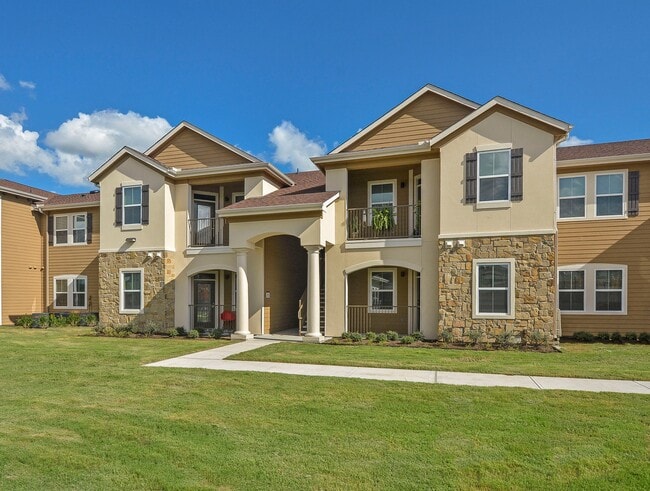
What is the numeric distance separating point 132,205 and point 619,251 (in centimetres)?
1783

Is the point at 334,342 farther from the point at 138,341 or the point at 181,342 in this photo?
the point at 138,341

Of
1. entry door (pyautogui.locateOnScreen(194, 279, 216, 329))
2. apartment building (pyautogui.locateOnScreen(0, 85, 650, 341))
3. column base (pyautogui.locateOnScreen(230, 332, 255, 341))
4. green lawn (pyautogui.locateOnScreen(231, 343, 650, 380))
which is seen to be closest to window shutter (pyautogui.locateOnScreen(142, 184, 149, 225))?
apartment building (pyautogui.locateOnScreen(0, 85, 650, 341))

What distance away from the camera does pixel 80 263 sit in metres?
19.8

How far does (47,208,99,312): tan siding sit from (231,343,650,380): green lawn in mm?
12333

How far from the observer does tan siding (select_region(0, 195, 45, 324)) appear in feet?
62.6

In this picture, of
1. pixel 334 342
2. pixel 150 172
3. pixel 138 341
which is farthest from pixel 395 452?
pixel 150 172

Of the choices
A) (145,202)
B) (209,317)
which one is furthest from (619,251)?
(145,202)

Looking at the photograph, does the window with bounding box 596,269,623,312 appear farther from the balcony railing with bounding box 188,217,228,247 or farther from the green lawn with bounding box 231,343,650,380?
the balcony railing with bounding box 188,217,228,247

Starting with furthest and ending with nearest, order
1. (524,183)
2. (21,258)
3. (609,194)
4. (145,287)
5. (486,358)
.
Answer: (21,258)
(145,287)
(609,194)
(524,183)
(486,358)

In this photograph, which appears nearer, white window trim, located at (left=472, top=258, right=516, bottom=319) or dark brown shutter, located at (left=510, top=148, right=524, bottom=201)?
white window trim, located at (left=472, top=258, right=516, bottom=319)

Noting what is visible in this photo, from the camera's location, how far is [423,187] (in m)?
13.3

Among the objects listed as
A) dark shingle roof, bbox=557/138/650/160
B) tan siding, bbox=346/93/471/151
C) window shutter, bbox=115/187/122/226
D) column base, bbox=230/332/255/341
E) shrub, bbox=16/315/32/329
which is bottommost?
shrub, bbox=16/315/32/329

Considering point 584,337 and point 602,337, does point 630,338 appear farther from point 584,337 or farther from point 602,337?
point 584,337

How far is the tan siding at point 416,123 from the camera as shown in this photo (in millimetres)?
14031
